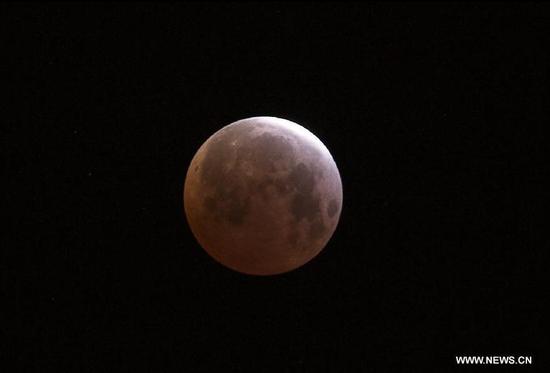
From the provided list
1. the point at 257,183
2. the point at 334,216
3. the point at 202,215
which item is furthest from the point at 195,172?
the point at 334,216

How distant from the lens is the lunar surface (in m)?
3.67

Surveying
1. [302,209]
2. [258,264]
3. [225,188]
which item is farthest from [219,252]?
[302,209]

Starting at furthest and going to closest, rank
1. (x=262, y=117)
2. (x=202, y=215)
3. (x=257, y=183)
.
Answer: (x=262, y=117)
(x=202, y=215)
(x=257, y=183)

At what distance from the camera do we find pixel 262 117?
4.21 meters

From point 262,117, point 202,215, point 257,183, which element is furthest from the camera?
point 262,117

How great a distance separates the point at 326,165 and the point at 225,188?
1.07 m

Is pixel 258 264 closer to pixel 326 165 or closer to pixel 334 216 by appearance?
pixel 334 216

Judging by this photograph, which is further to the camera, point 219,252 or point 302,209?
point 219,252

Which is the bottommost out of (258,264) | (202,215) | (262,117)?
(258,264)

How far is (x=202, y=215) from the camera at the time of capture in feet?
12.8

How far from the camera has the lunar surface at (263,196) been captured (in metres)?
3.67

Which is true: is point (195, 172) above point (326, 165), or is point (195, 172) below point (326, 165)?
below

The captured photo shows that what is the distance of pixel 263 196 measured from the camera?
364 centimetres

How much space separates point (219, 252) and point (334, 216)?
48.6 inches
